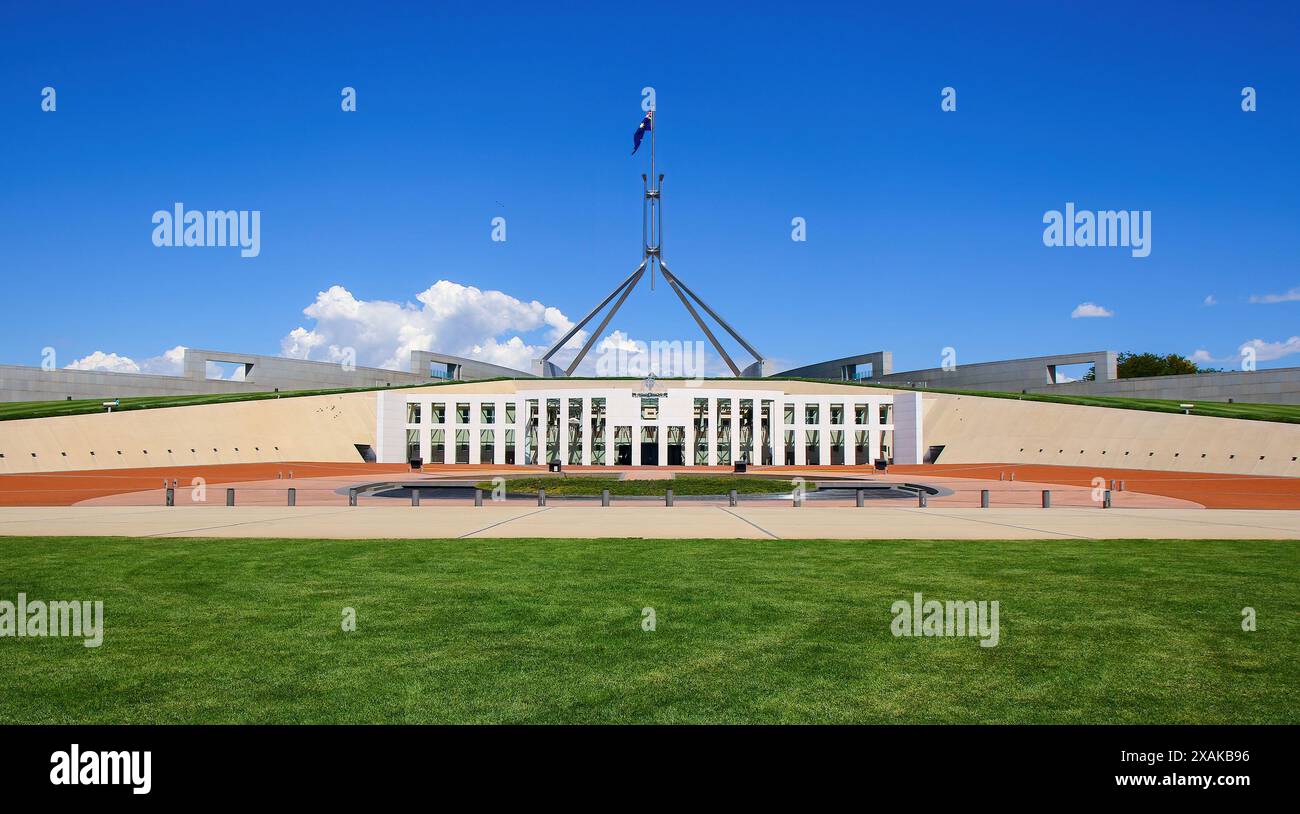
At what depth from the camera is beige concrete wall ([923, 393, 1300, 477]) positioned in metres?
43.6

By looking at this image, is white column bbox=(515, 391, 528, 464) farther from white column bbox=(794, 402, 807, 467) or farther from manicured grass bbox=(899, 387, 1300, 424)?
manicured grass bbox=(899, 387, 1300, 424)

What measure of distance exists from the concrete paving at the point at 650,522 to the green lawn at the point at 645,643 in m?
4.21

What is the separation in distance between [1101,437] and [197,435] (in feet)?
209

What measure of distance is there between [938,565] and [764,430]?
56443mm

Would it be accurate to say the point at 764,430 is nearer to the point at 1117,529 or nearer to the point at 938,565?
the point at 1117,529

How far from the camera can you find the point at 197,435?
176 feet

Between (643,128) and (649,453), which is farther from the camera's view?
(643,128)

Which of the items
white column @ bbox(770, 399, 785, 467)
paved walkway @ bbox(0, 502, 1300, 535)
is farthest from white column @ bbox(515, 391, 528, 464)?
paved walkway @ bbox(0, 502, 1300, 535)

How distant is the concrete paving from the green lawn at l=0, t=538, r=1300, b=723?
4.21 meters

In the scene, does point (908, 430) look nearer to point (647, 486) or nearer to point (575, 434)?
point (575, 434)

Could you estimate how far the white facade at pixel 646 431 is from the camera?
209ft

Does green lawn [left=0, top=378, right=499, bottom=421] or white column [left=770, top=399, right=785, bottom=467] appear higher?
green lawn [left=0, top=378, right=499, bottom=421]

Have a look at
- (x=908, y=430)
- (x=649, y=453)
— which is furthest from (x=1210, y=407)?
(x=649, y=453)

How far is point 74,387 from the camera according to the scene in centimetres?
6038
